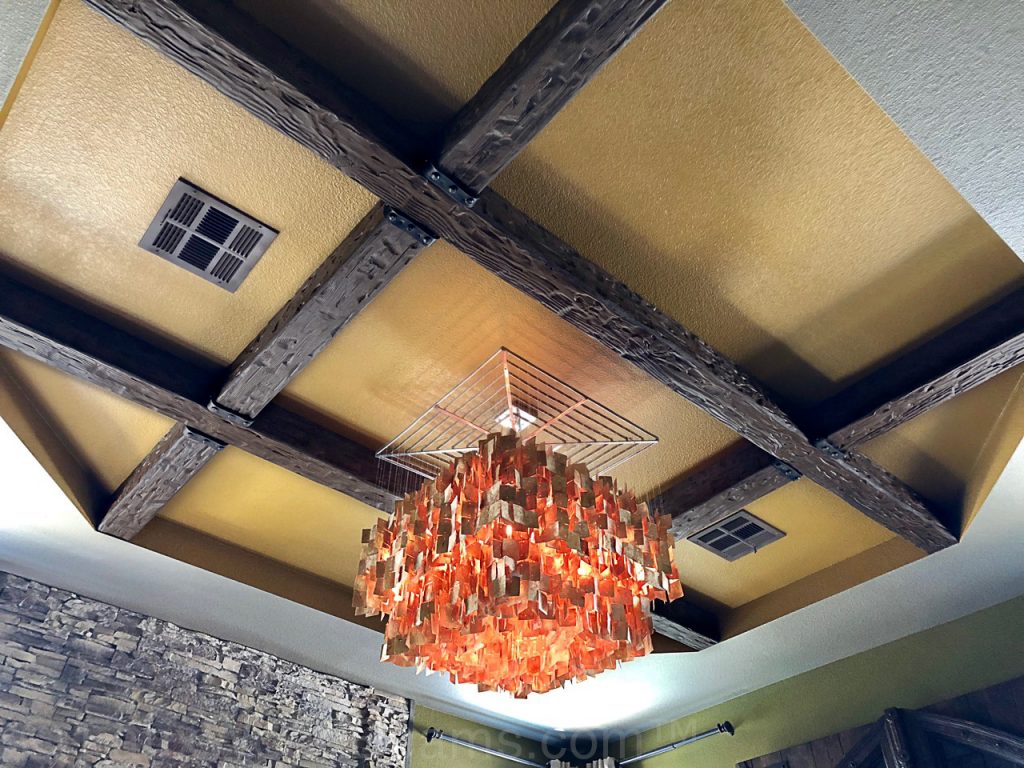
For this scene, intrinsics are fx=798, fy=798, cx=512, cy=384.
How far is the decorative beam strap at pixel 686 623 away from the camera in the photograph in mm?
4141

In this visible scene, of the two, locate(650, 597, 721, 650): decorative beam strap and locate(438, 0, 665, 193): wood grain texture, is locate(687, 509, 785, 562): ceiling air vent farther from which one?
locate(438, 0, 665, 193): wood grain texture

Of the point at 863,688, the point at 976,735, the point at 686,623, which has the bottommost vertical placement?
the point at 976,735

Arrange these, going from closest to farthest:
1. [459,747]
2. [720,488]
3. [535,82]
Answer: [535,82] < [720,488] < [459,747]

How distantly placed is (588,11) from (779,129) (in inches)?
29.4

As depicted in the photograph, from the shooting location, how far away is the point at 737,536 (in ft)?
12.6

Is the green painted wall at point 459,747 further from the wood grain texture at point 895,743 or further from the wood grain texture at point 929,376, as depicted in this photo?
the wood grain texture at point 929,376

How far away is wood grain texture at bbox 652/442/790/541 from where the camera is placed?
3307 mm

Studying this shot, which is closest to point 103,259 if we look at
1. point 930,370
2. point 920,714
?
point 930,370

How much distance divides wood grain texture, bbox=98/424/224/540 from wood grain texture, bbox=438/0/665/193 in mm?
1608

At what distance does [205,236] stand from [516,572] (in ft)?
4.74

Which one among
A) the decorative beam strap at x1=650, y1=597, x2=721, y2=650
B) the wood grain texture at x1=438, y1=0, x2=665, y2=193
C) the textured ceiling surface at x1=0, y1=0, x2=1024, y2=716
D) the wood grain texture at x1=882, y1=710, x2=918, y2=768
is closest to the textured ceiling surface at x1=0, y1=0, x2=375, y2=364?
the textured ceiling surface at x1=0, y1=0, x2=1024, y2=716

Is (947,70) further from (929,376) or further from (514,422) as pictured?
(514,422)

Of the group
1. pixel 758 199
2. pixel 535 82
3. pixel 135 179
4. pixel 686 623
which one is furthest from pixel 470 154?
pixel 686 623

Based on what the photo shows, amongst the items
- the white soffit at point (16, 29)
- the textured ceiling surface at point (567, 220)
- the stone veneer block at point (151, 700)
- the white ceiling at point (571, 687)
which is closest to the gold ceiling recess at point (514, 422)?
the textured ceiling surface at point (567, 220)
